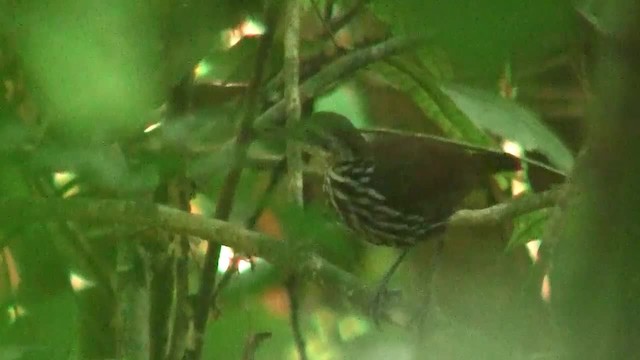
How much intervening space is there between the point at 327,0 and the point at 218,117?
0.64 ft

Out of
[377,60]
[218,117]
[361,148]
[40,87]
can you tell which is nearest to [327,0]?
[377,60]

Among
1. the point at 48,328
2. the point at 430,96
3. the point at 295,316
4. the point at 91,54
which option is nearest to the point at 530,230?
the point at 430,96

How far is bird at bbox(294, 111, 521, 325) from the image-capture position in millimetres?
954

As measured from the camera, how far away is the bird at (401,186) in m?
0.95

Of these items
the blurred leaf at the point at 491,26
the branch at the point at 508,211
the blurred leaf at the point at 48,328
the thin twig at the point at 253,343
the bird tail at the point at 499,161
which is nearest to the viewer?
the blurred leaf at the point at 491,26

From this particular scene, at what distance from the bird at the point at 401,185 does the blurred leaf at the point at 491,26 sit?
0.80 meters

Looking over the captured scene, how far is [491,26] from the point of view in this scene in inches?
5.2

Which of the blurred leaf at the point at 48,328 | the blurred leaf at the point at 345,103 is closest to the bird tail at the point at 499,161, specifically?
the blurred leaf at the point at 345,103

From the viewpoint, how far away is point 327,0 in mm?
646

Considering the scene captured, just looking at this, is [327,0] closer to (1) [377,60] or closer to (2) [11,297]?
(1) [377,60]

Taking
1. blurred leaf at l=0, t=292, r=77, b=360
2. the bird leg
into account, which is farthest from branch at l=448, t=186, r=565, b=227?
blurred leaf at l=0, t=292, r=77, b=360

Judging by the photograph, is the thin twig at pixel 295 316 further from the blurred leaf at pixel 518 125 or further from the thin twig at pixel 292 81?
the blurred leaf at pixel 518 125

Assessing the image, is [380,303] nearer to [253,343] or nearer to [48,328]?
[253,343]

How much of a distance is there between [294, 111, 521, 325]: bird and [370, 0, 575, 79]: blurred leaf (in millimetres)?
791
